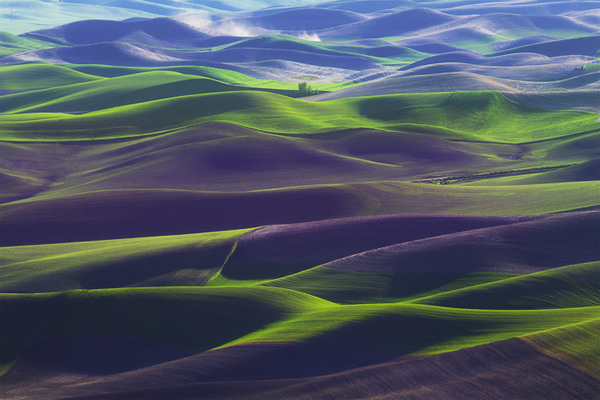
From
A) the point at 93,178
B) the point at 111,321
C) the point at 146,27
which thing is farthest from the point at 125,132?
the point at 146,27

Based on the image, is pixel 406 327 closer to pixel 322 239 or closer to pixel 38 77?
pixel 322 239

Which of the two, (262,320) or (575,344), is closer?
(575,344)

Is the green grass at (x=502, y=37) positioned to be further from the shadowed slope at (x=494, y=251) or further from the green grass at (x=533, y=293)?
the green grass at (x=533, y=293)

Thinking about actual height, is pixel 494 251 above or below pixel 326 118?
below

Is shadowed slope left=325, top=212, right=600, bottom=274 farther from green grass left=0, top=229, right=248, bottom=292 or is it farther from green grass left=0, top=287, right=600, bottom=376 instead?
green grass left=0, top=229, right=248, bottom=292

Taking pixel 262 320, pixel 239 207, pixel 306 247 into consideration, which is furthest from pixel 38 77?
pixel 262 320

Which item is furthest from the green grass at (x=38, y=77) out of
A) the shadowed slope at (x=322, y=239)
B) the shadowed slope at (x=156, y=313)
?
the shadowed slope at (x=156, y=313)

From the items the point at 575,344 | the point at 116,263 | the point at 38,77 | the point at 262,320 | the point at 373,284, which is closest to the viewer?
the point at 575,344
